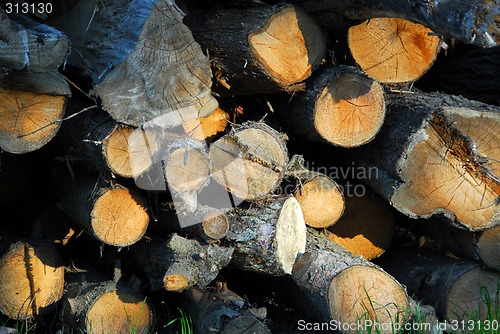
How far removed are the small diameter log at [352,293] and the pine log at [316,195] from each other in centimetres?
28

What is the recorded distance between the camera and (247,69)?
10.2 feet

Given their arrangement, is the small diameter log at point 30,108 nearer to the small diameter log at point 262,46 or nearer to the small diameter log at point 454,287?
the small diameter log at point 262,46

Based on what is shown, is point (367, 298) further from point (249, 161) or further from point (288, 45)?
point (288, 45)

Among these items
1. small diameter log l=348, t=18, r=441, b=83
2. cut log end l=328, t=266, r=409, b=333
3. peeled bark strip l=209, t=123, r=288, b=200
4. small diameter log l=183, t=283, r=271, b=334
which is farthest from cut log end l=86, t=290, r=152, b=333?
small diameter log l=348, t=18, r=441, b=83

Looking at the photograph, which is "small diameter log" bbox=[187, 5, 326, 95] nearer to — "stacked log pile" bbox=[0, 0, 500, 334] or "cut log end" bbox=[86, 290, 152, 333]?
"stacked log pile" bbox=[0, 0, 500, 334]

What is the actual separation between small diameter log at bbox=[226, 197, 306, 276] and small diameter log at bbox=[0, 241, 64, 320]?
2.82 feet

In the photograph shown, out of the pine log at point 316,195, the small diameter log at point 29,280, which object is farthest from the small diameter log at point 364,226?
the small diameter log at point 29,280

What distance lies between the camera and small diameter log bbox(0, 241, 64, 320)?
125 inches

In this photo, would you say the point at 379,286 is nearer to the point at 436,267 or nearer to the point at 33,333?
the point at 436,267

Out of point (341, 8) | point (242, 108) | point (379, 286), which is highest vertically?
point (341, 8)

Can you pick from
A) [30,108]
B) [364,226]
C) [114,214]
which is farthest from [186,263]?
[364,226]

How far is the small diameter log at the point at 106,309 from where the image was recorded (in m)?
3.11

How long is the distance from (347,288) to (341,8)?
1239mm

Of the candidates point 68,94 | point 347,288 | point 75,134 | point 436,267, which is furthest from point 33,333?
point 436,267
